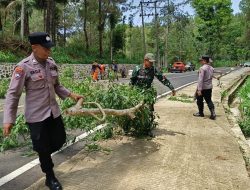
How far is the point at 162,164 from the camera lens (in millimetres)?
6301

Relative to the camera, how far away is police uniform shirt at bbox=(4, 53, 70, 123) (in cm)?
504

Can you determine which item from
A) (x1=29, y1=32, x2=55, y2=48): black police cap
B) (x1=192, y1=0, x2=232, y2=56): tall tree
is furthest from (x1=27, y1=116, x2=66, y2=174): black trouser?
(x1=192, y1=0, x2=232, y2=56): tall tree

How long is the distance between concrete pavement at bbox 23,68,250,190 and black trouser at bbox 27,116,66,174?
0.33 m

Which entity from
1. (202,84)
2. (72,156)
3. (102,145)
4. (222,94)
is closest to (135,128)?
(102,145)

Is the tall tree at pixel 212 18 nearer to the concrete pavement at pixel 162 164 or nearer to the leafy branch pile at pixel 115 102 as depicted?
the leafy branch pile at pixel 115 102

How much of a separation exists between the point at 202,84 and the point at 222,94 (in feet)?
25.0

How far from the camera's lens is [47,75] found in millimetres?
5246

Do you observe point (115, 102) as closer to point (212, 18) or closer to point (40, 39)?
point (40, 39)

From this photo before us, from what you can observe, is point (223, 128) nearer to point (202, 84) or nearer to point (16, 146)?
point (202, 84)

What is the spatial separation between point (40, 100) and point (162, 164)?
207cm

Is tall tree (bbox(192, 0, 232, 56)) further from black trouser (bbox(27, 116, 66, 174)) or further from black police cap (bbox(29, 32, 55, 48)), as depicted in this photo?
black police cap (bbox(29, 32, 55, 48))

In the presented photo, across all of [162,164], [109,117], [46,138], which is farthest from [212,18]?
[46,138]

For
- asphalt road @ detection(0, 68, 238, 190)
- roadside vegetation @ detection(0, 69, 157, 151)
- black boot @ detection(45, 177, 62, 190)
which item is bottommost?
asphalt road @ detection(0, 68, 238, 190)

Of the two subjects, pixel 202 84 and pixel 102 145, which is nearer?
pixel 102 145
